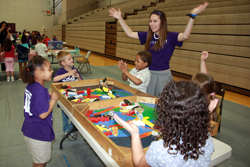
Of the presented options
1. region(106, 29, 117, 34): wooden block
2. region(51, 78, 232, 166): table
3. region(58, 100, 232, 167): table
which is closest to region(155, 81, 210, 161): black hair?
region(51, 78, 232, 166): table

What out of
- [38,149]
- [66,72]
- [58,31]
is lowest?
[38,149]

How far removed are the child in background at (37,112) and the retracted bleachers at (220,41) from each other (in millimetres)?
4721

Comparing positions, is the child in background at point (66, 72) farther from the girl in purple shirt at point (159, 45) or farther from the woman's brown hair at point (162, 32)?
the woman's brown hair at point (162, 32)

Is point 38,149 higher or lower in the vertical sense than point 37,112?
lower

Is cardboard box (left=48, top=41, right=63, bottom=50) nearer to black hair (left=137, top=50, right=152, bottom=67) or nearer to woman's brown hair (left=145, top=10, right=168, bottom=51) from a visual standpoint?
black hair (left=137, top=50, right=152, bottom=67)

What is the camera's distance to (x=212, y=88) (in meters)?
1.67

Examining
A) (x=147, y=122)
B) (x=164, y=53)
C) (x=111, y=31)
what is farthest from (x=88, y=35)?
(x=147, y=122)

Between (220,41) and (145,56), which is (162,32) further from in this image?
(220,41)

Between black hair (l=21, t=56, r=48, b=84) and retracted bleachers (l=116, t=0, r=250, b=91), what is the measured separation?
186 inches

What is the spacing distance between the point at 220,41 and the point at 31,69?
4.94 m

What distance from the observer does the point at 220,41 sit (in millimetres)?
4961

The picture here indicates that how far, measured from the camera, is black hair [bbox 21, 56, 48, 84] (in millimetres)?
1511

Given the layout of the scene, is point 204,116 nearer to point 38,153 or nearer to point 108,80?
point 38,153

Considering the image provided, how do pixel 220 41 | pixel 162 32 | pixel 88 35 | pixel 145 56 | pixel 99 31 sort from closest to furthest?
pixel 162 32, pixel 145 56, pixel 220 41, pixel 99 31, pixel 88 35
